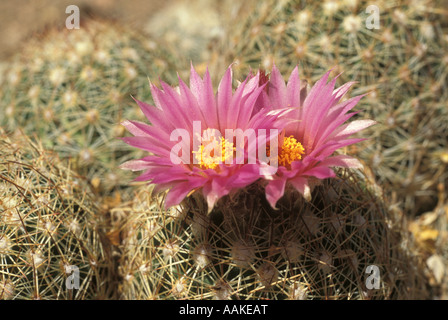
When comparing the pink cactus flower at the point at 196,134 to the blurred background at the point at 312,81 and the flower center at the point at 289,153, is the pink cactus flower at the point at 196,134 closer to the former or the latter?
the flower center at the point at 289,153

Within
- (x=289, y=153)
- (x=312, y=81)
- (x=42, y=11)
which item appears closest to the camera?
(x=289, y=153)

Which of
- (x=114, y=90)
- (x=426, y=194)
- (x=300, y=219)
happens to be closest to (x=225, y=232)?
(x=300, y=219)

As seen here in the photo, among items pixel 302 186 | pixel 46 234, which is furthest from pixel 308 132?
pixel 46 234

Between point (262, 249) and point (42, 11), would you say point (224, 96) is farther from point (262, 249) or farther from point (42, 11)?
point (42, 11)

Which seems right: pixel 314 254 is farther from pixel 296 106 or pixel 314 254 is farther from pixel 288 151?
pixel 296 106

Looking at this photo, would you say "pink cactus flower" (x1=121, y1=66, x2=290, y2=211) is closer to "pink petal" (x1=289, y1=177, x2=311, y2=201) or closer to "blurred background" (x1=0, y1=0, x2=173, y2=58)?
"pink petal" (x1=289, y1=177, x2=311, y2=201)

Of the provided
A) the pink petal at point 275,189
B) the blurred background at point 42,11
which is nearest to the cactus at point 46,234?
the pink petal at point 275,189
